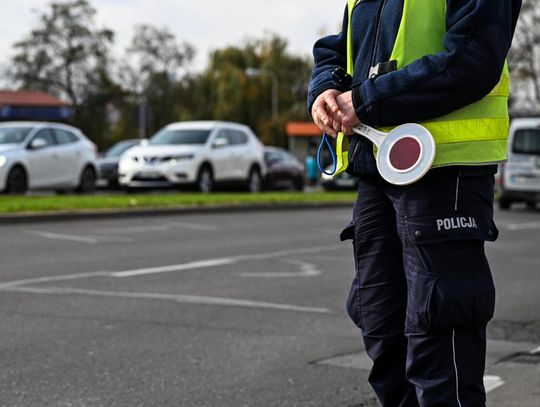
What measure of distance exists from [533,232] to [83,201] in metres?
7.47

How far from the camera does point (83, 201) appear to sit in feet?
60.4

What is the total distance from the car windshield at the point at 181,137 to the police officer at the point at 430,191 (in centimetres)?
2099

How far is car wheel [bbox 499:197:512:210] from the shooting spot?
24234mm

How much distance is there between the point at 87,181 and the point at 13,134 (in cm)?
261

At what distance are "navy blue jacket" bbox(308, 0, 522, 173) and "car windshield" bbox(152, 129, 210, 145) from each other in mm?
21016

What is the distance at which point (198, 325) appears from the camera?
6.88m

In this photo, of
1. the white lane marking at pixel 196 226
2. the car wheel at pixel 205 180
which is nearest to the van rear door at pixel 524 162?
the car wheel at pixel 205 180

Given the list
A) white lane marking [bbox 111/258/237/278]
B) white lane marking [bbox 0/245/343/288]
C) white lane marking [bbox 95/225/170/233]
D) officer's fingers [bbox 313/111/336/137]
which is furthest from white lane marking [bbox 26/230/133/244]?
officer's fingers [bbox 313/111/336/137]

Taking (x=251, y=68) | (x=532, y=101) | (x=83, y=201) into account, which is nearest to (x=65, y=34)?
Answer: (x=251, y=68)

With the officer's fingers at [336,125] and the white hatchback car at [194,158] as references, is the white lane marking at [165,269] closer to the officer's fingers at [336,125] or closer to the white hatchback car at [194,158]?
the officer's fingers at [336,125]

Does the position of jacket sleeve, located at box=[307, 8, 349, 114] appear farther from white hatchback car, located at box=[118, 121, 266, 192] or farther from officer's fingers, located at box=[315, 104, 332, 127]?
white hatchback car, located at box=[118, 121, 266, 192]

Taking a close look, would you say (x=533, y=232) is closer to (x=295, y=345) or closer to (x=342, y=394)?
(x=295, y=345)

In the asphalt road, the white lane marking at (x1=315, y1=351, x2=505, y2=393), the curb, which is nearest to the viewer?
the asphalt road

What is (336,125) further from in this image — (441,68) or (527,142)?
(527,142)
